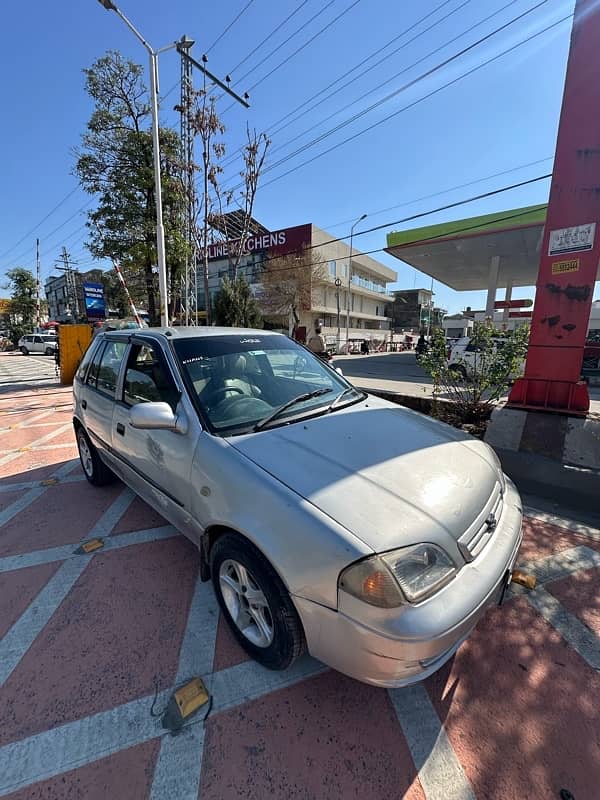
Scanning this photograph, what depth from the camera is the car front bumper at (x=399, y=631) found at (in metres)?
1.31

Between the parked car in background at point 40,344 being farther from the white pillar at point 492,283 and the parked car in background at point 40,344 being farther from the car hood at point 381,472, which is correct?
the car hood at point 381,472

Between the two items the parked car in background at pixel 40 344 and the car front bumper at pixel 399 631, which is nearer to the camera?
the car front bumper at pixel 399 631

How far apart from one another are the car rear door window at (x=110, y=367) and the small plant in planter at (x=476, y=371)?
13.3 ft

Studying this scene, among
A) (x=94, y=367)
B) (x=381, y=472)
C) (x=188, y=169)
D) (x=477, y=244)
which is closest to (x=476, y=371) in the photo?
(x=381, y=472)

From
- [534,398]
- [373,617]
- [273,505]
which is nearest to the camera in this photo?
[373,617]

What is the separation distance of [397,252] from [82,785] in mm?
21643

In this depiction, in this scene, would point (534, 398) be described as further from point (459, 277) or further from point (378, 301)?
point (378, 301)

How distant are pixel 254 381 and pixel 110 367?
156 cm

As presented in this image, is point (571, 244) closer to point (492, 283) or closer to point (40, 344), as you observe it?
point (492, 283)

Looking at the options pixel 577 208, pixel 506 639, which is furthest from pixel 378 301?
pixel 506 639

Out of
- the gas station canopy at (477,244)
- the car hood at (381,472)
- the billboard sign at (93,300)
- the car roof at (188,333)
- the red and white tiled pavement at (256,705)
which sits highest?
the gas station canopy at (477,244)

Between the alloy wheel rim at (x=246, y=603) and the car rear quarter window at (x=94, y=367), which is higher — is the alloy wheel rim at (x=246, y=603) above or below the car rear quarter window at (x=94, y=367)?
below

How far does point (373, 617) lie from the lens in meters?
1.33

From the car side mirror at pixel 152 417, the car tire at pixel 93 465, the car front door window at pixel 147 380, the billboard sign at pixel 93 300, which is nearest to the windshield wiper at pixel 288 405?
the car side mirror at pixel 152 417
